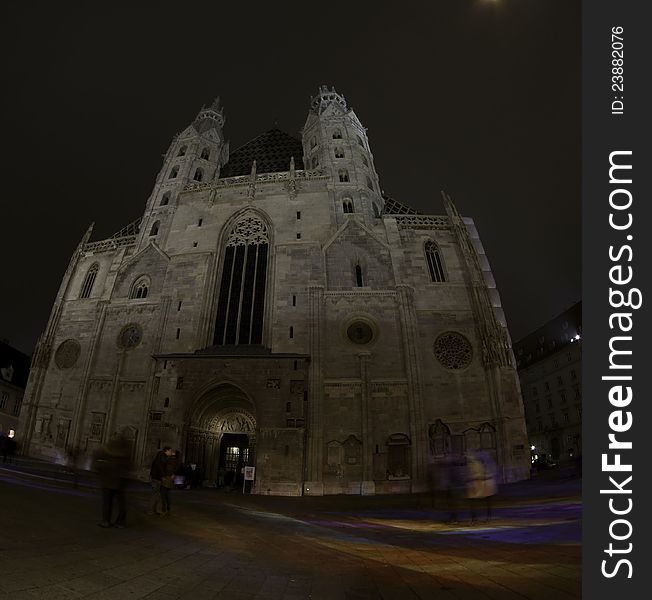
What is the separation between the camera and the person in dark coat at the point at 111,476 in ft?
19.5

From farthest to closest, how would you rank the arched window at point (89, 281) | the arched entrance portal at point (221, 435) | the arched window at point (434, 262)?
the arched window at point (89, 281), the arched window at point (434, 262), the arched entrance portal at point (221, 435)

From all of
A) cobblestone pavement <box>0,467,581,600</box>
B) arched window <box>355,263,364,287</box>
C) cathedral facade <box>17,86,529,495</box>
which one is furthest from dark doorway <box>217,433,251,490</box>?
cobblestone pavement <box>0,467,581,600</box>

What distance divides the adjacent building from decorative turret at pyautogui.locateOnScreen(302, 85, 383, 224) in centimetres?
2781

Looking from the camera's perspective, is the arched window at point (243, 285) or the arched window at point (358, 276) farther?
the arched window at point (358, 276)

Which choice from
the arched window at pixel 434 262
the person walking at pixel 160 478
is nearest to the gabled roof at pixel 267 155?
the arched window at pixel 434 262

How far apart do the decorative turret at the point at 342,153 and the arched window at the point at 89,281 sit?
19545 mm

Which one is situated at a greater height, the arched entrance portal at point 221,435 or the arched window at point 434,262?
the arched window at point 434,262

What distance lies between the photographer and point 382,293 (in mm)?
22594

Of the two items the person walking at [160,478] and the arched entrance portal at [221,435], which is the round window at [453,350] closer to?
the arched entrance portal at [221,435]

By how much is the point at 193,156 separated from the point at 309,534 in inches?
1330

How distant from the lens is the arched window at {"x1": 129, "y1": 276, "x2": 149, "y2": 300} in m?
25.5

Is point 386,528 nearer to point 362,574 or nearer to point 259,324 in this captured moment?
point 362,574

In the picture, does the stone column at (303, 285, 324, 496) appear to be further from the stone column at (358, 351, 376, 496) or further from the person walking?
the person walking

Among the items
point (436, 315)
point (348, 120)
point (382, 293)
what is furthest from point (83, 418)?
point (348, 120)
